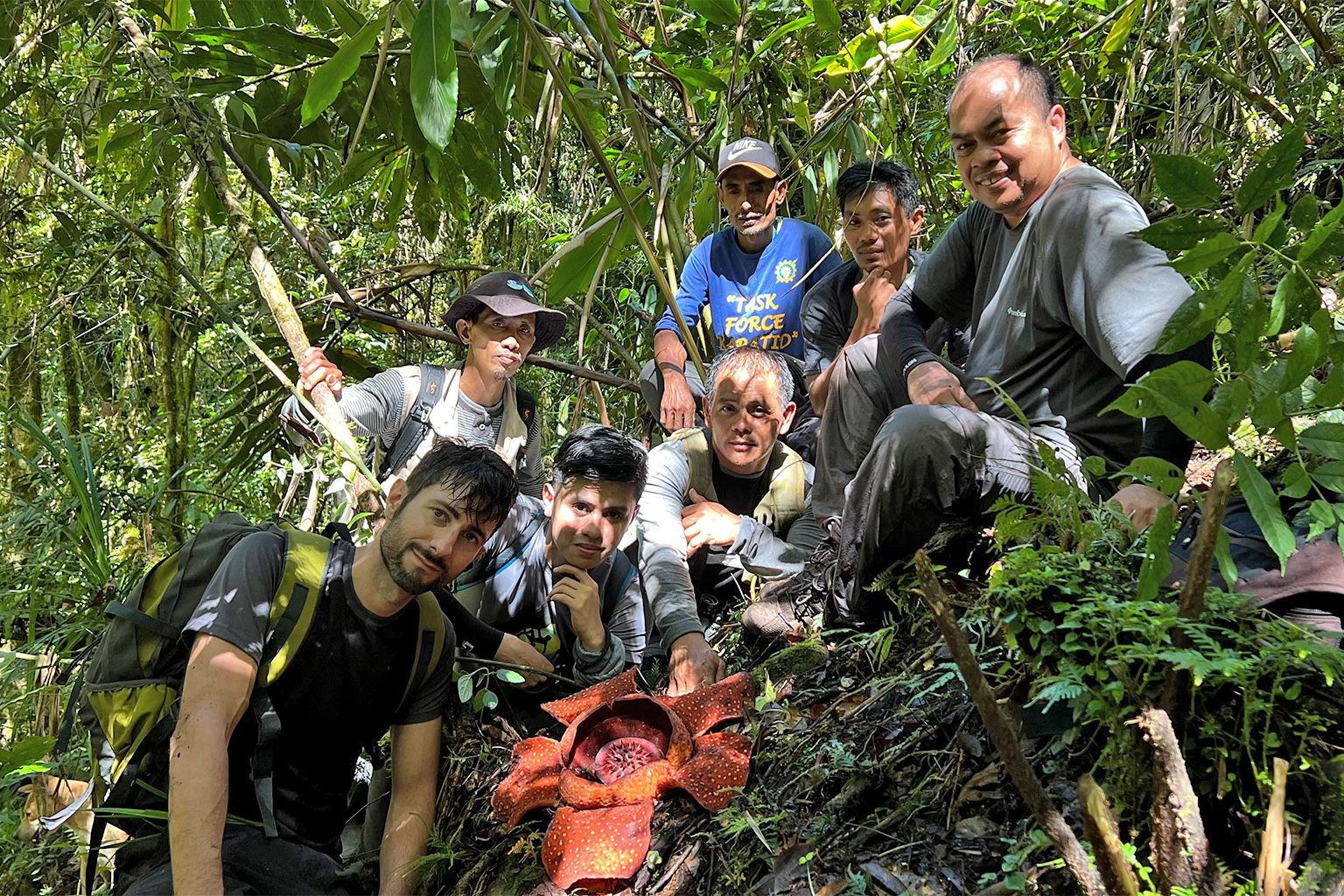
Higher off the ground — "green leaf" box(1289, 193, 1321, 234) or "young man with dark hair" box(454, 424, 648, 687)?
"green leaf" box(1289, 193, 1321, 234)

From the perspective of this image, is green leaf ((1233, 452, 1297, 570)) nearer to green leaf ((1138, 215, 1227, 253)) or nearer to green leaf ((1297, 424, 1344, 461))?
green leaf ((1297, 424, 1344, 461))

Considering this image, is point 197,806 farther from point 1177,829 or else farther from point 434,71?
point 1177,829

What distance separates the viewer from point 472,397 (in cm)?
439

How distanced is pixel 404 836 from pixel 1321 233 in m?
2.75

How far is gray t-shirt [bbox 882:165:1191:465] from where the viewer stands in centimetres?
249

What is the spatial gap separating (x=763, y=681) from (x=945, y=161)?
3.33 meters

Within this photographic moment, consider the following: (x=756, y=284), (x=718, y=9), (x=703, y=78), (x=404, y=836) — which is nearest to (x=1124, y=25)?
(x=718, y=9)

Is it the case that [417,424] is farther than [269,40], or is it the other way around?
[417,424]

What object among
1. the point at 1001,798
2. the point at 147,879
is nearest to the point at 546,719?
the point at 147,879

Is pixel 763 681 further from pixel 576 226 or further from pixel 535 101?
pixel 576 226

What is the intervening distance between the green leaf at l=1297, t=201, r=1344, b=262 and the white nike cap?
135 inches

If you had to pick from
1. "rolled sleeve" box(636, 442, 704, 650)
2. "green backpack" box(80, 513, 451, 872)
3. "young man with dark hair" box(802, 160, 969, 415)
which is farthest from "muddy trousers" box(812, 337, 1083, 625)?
"green backpack" box(80, 513, 451, 872)

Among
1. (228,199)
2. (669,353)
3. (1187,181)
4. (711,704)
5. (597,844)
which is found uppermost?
(228,199)

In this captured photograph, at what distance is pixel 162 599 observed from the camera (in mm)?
2762
